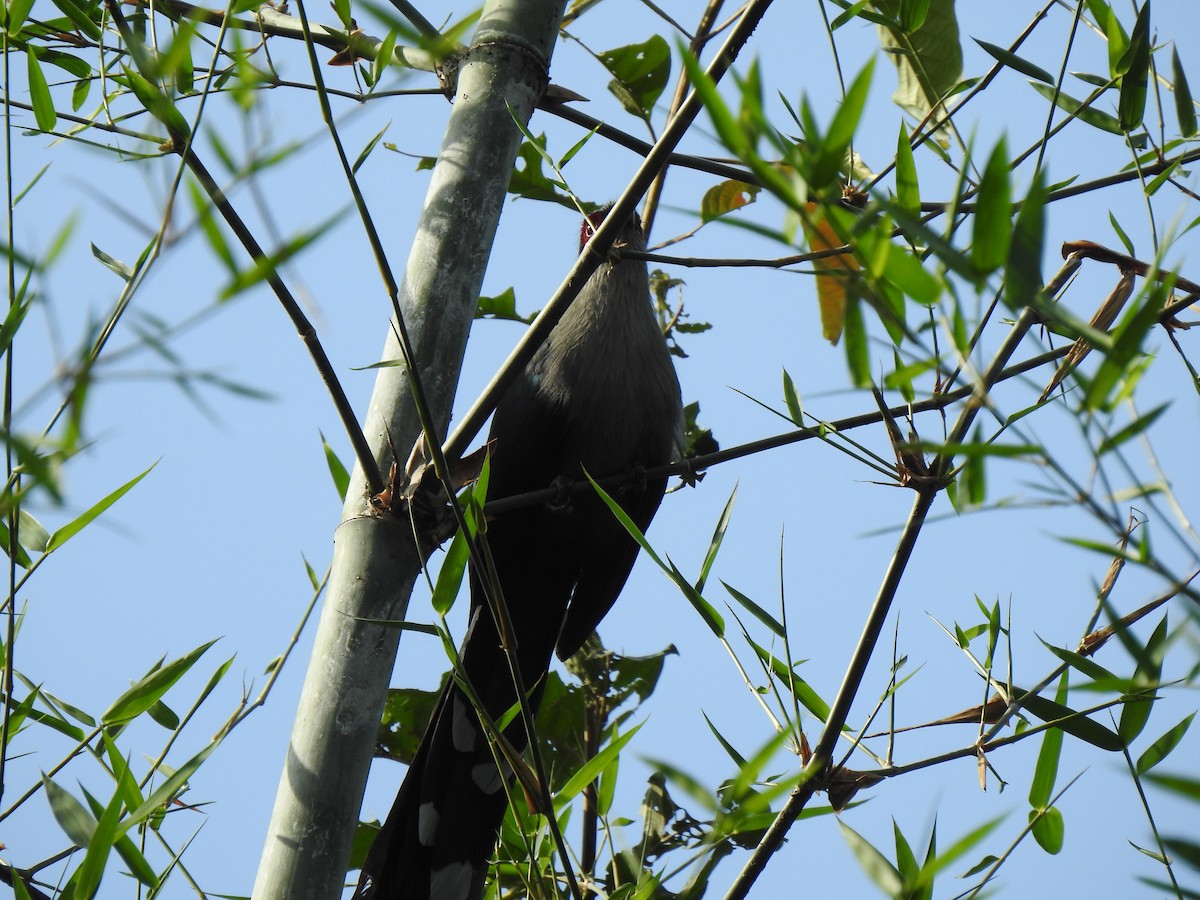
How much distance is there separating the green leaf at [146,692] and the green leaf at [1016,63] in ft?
4.50

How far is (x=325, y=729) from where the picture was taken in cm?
143

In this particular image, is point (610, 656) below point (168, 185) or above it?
above

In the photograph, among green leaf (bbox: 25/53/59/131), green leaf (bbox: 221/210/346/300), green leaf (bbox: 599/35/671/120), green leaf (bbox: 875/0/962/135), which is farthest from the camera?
green leaf (bbox: 599/35/671/120)

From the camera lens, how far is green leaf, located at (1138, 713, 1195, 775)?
1.26m

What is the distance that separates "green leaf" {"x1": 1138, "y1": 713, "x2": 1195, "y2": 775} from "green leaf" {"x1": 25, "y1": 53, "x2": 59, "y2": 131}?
1613 mm

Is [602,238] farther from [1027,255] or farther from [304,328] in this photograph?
[1027,255]

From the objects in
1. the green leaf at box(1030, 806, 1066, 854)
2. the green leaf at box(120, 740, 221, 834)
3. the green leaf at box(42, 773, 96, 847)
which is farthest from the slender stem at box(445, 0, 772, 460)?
the green leaf at box(1030, 806, 1066, 854)

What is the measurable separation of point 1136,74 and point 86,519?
4.62ft

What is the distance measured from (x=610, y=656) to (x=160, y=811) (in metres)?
1.13

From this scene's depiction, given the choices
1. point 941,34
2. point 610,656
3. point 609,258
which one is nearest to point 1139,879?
point 609,258

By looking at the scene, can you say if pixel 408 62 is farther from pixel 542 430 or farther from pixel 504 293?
pixel 542 430

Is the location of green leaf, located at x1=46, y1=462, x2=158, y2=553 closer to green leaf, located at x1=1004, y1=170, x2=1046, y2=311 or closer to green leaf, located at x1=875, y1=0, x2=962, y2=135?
green leaf, located at x1=1004, y1=170, x2=1046, y2=311

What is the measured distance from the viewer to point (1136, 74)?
1358 mm

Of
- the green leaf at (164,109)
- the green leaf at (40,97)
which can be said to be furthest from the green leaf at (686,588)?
the green leaf at (40,97)
